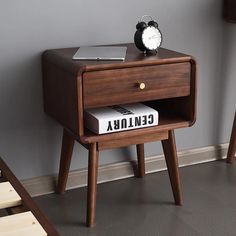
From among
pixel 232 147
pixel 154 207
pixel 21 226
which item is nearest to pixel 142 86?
pixel 154 207

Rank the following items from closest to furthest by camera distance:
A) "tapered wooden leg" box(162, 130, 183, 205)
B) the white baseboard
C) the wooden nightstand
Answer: the wooden nightstand → "tapered wooden leg" box(162, 130, 183, 205) → the white baseboard

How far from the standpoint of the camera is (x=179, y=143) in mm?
2215

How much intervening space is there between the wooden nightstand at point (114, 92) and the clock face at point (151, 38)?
0.12 feet

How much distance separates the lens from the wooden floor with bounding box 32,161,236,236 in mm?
1675

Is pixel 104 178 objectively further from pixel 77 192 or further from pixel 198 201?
pixel 198 201

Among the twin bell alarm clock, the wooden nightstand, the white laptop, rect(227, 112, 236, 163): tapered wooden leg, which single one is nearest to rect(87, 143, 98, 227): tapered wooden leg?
the wooden nightstand

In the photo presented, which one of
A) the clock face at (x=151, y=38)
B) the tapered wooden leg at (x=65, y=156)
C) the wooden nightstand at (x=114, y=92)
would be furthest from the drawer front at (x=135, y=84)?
the tapered wooden leg at (x=65, y=156)

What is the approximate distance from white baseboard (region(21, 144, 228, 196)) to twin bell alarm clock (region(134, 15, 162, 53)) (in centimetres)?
59

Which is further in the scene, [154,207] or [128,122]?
[154,207]

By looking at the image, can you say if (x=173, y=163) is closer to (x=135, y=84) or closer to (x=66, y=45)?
(x=135, y=84)

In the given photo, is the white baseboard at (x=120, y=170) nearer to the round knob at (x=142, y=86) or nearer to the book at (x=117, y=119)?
the book at (x=117, y=119)

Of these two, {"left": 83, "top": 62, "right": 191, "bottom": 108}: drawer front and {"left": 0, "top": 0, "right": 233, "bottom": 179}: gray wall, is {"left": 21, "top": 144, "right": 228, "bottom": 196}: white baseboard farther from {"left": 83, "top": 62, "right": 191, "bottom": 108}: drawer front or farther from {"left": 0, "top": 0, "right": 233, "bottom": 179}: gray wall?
{"left": 83, "top": 62, "right": 191, "bottom": 108}: drawer front

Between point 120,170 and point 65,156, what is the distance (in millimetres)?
330

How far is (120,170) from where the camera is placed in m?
2.09
